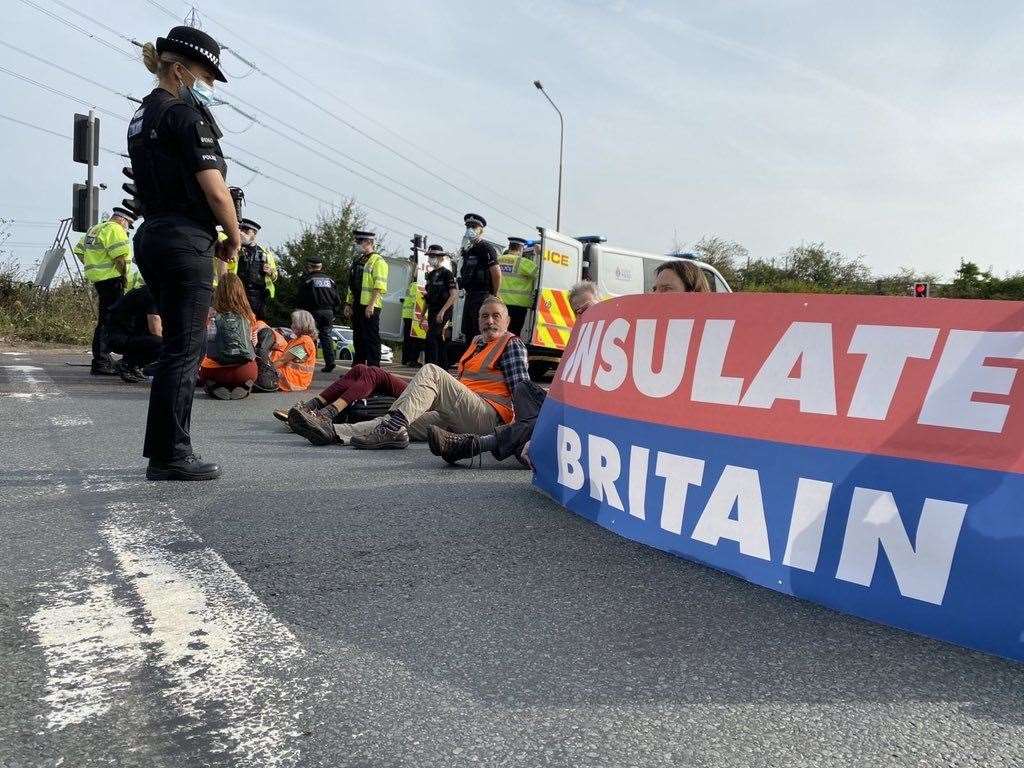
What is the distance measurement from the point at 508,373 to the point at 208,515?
2.66 meters

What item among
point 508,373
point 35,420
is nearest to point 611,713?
point 508,373

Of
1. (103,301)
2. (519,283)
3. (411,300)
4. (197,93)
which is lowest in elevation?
(103,301)

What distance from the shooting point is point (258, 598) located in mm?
2596

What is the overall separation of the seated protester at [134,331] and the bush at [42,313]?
27.1 ft

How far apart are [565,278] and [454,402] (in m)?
6.15

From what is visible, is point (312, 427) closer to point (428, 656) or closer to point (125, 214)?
point (428, 656)

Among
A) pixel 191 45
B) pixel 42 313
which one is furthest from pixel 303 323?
pixel 42 313

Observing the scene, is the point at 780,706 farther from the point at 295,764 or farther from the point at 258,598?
the point at 258,598

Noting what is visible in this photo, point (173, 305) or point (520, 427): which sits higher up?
point (173, 305)

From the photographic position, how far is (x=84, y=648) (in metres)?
2.16

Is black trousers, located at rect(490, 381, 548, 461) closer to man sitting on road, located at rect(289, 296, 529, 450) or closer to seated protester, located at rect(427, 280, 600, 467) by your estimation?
seated protester, located at rect(427, 280, 600, 467)

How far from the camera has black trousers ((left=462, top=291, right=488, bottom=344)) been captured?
1133 cm

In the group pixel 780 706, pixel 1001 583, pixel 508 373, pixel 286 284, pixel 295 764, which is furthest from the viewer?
pixel 286 284

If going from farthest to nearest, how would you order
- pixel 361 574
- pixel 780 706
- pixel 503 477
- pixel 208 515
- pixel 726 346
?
pixel 503 477 → pixel 208 515 → pixel 726 346 → pixel 361 574 → pixel 780 706
